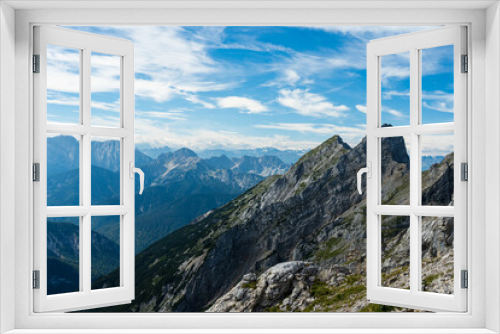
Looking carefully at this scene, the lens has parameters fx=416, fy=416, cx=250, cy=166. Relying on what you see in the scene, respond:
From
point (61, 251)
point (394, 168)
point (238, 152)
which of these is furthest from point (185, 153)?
point (394, 168)

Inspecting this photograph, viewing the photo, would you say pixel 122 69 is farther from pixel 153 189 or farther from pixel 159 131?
pixel 153 189

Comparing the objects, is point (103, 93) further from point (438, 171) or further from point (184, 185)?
point (438, 171)

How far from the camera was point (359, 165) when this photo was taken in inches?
471

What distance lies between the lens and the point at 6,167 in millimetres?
Answer: 2125

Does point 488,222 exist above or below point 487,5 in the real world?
below

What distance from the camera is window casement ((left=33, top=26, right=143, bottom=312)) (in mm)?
2215

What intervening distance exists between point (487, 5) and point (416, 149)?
82 centimetres

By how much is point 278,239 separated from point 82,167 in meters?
Answer: 10.2

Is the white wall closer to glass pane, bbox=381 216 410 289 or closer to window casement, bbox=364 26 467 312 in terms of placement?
window casement, bbox=364 26 467 312

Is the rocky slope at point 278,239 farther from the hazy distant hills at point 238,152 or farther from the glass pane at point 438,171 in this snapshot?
the glass pane at point 438,171

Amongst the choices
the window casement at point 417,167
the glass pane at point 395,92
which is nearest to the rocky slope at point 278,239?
the glass pane at point 395,92

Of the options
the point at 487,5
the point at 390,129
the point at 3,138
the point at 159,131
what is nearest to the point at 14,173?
the point at 3,138

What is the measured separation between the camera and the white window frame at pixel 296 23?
7.11 ft

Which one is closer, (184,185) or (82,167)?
(82,167)
